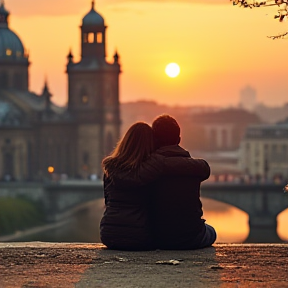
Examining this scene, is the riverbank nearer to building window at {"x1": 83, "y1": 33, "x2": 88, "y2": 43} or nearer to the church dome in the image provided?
building window at {"x1": 83, "y1": 33, "x2": 88, "y2": 43}

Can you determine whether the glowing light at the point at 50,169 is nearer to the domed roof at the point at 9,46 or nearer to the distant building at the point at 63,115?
the distant building at the point at 63,115

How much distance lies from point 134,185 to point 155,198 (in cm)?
24

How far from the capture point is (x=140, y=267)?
1331 centimetres

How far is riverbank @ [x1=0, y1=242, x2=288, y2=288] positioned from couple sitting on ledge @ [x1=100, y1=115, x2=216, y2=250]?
0.12 m

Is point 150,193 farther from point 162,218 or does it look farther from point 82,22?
point 82,22

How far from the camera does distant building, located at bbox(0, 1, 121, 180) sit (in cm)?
10406

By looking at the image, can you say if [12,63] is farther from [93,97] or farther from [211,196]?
[211,196]

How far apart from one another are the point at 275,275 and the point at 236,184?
75606 mm

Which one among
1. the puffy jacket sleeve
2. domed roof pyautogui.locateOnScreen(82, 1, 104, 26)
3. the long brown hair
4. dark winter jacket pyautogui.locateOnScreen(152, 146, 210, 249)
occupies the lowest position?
dark winter jacket pyautogui.locateOnScreen(152, 146, 210, 249)

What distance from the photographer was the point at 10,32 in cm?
11144

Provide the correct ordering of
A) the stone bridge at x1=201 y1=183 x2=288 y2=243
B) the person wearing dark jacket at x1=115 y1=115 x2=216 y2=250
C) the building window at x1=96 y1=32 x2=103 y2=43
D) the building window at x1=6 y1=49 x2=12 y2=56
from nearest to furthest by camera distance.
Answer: the person wearing dark jacket at x1=115 y1=115 x2=216 y2=250 → the stone bridge at x1=201 y1=183 x2=288 y2=243 → the building window at x1=96 y1=32 x2=103 y2=43 → the building window at x1=6 y1=49 x2=12 y2=56

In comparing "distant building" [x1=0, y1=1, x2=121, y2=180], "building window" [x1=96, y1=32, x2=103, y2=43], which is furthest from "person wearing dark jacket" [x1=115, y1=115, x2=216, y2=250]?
"building window" [x1=96, y1=32, x2=103, y2=43]

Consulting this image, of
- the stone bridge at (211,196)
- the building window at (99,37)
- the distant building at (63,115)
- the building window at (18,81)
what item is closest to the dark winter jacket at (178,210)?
the stone bridge at (211,196)

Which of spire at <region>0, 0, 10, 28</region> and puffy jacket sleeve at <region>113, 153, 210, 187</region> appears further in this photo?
spire at <region>0, 0, 10, 28</region>
